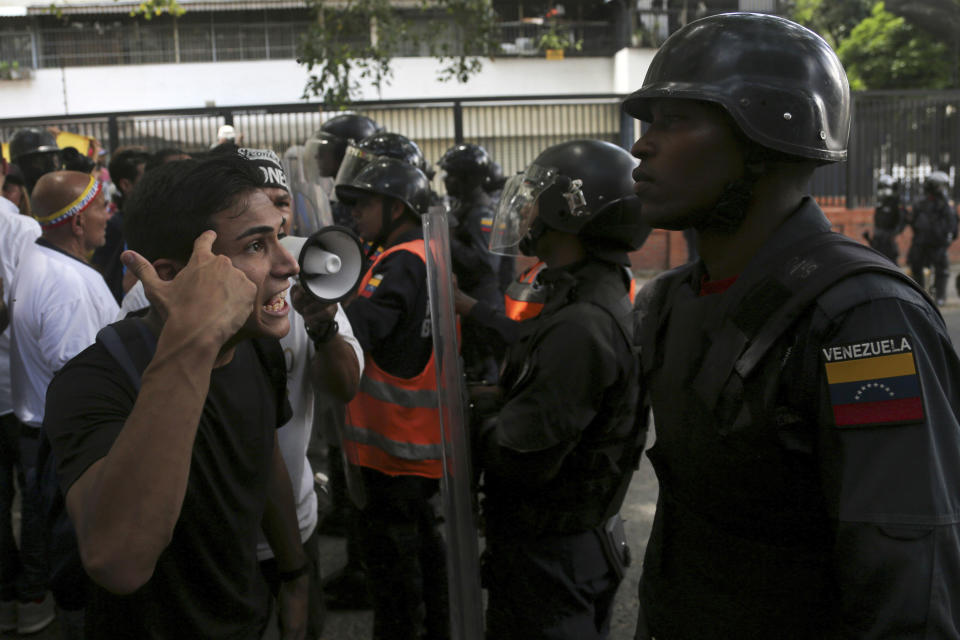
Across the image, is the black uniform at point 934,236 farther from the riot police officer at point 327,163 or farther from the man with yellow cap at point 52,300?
the man with yellow cap at point 52,300

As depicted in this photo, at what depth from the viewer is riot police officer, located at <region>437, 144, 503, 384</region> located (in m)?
5.52

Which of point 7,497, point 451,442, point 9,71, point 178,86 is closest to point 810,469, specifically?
point 451,442

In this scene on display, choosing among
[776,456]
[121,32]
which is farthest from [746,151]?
[121,32]

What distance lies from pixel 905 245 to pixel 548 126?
7.16m

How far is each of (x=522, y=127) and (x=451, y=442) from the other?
10.7m

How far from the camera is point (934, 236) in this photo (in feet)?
38.3

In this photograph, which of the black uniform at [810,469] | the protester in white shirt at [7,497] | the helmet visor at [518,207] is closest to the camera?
the black uniform at [810,469]

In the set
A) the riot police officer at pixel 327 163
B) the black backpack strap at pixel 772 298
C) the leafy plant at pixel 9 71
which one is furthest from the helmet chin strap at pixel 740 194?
the leafy plant at pixel 9 71

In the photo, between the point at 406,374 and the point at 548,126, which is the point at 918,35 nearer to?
the point at 548,126

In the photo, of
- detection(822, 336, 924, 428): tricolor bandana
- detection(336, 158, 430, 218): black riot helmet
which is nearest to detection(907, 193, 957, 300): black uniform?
detection(336, 158, 430, 218): black riot helmet

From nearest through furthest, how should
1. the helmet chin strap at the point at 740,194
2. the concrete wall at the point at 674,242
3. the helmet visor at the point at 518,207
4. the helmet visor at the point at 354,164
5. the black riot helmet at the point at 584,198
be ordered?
1. the helmet chin strap at the point at 740,194
2. the black riot helmet at the point at 584,198
3. the helmet visor at the point at 518,207
4. the helmet visor at the point at 354,164
5. the concrete wall at the point at 674,242

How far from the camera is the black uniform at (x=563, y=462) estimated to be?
8.03 feet

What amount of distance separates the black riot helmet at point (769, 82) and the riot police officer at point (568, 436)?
929 millimetres

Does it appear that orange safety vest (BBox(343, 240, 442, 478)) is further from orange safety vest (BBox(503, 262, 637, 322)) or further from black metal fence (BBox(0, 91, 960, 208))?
black metal fence (BBox(0, 91, 960, 208))
